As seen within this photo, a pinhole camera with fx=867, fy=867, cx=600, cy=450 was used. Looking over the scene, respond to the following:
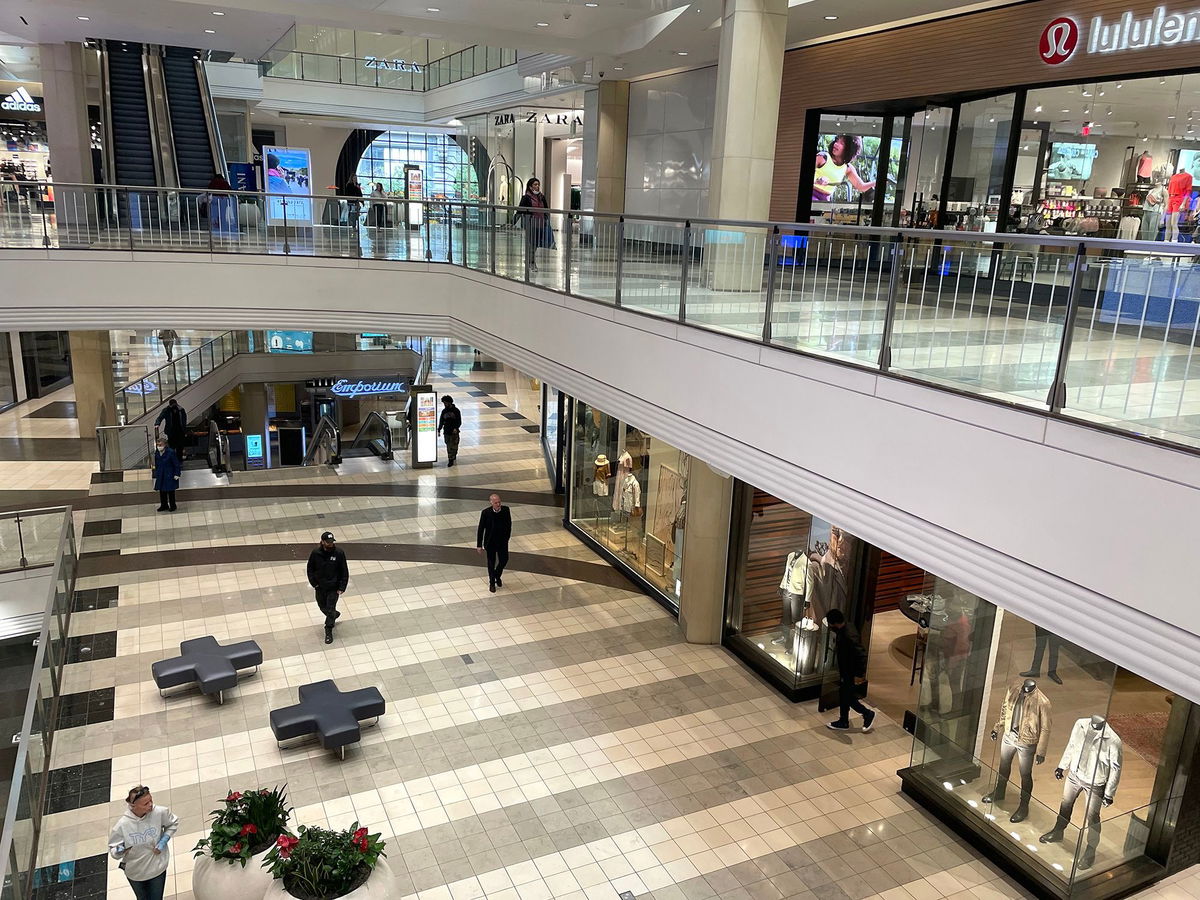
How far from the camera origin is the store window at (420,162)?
116 ft

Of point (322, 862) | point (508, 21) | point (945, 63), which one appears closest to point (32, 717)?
point (322, 862)

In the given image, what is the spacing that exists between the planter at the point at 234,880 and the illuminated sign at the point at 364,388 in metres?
17.6

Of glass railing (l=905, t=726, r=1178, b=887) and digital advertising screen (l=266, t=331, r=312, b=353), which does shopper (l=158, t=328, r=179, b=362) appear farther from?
glass railing (l=905, t=726, r=1178, b=887)

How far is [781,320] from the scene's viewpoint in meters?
6.68

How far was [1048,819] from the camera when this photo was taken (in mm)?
6730

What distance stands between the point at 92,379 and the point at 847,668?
17659 millimetres

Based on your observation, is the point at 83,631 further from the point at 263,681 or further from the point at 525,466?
the point at 525,466

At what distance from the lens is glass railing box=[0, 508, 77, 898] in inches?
218

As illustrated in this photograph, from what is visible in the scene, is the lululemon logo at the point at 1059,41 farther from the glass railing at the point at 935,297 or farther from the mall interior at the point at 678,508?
the glass railing at the point at 935,297

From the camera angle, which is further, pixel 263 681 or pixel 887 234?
pixel 263 681

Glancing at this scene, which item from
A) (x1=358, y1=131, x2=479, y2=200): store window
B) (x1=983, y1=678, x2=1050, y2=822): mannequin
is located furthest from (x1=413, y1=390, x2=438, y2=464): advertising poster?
(x1=358, y1=131, x2=479, y2=200): store window

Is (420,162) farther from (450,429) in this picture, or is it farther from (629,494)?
(629,494)

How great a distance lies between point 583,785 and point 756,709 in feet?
7.61

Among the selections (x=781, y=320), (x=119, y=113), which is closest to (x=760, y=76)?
(x=781, y=320)
